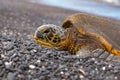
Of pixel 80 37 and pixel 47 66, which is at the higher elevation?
pixel 80 37

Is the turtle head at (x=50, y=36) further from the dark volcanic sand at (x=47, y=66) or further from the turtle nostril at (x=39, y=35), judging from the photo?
the dark volcanic sand at (x=47, y=66)

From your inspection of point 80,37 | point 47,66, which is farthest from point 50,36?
point 47,66

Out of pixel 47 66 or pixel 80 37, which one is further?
pixel 80 37

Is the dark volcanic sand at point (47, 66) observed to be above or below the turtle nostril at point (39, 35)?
below

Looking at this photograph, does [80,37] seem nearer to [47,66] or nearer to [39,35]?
[39,35]

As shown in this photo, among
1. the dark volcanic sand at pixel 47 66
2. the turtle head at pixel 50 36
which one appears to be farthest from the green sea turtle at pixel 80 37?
the dark volcanic sand at pixel 47 66

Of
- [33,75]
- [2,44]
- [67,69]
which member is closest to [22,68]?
[33,75]

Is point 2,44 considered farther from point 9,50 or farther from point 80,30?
point 80,30

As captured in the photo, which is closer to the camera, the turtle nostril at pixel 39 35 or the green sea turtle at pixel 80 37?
the green sea turtle at pixel 80 37
